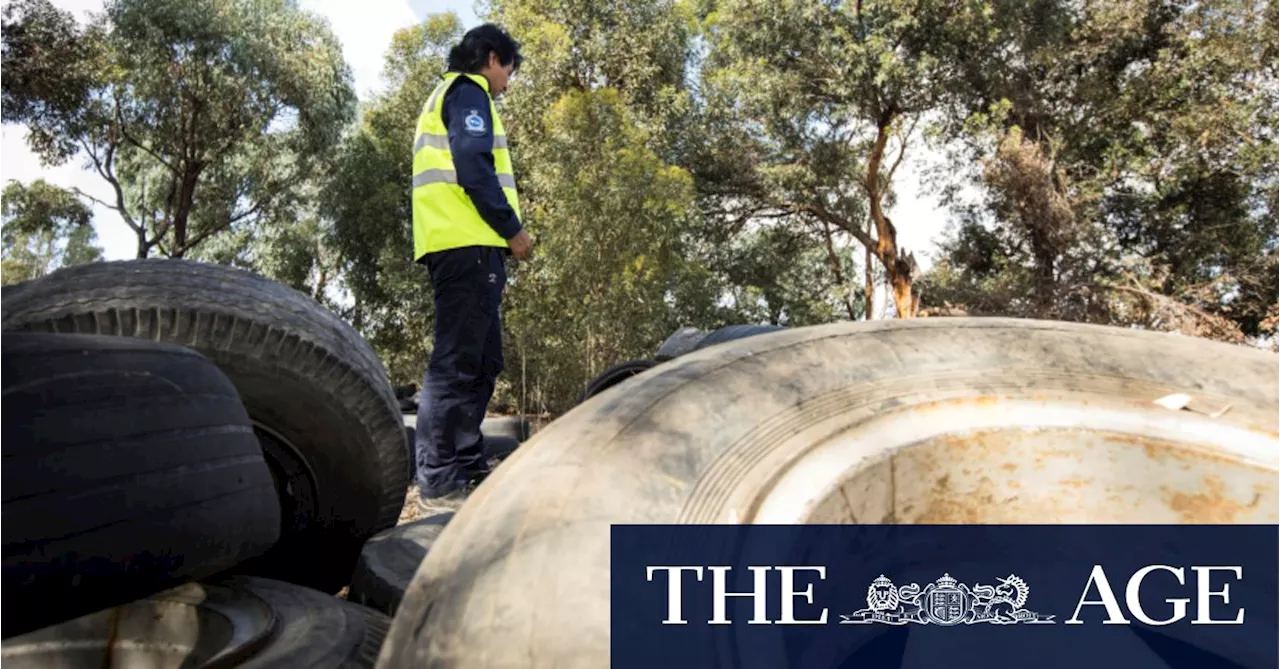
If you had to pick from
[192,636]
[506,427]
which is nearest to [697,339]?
[506,427]

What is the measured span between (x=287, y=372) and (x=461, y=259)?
1.35m

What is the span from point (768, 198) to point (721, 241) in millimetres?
1466

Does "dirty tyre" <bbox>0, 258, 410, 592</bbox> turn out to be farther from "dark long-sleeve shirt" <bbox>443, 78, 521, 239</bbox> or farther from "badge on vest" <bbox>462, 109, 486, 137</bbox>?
"badge on vest" <bbox>462, 109, 486, 137</bbox>

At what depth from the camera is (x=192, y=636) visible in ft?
5.47

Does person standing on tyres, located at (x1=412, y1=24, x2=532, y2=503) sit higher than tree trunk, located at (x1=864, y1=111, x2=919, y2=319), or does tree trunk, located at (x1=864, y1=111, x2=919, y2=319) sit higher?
tree trunk, located at (x1=864, y1=111, x2=919, y2=319)

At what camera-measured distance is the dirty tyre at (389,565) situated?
216cm

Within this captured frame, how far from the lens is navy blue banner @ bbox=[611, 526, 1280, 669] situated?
3.05 ft

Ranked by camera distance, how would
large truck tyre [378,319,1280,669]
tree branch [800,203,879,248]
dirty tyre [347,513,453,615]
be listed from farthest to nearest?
tree branch [800,203,879,248] < dirty tyre [347,513,453,615] < large truck tyre [378,319,1280,669]

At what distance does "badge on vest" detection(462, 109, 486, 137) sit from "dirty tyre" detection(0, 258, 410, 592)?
1.24 meters

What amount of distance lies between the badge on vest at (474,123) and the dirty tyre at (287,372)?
1.24 meters

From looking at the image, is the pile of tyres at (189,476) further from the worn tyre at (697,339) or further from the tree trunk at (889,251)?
the tree trunk at (889,251)

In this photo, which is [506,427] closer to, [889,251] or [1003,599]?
[1003,599]

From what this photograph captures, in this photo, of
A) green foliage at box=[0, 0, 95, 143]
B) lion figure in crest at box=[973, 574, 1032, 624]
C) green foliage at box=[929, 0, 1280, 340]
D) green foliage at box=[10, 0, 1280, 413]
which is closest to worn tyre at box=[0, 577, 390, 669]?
lion figure in crest at box=[973, 574, 1032, 624]

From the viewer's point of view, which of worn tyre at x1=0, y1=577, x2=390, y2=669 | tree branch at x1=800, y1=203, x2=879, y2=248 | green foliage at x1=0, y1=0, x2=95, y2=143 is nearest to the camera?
worn tyre at x1=0, y1=577, x2=390, y2=669
